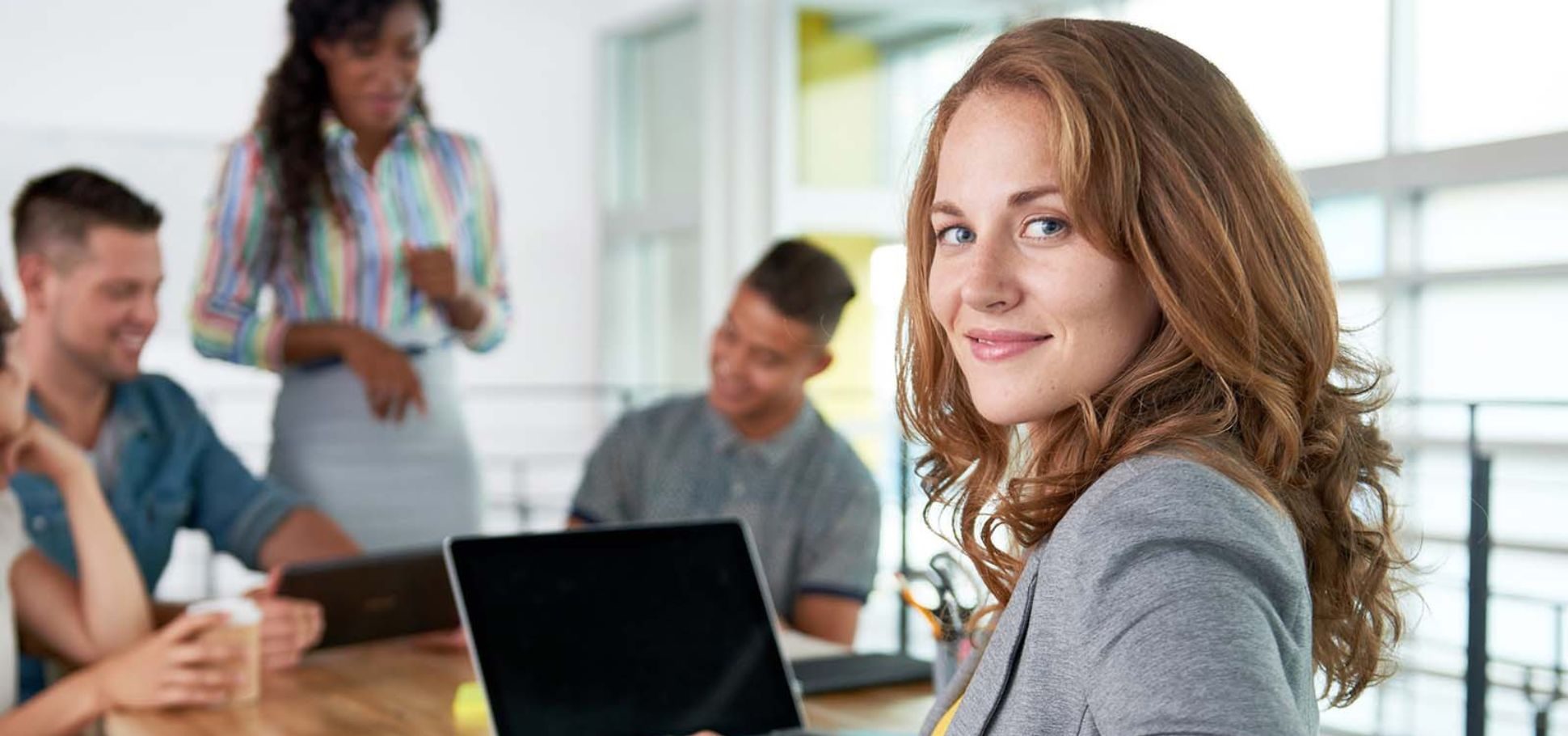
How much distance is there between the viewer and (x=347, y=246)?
3.07 meters

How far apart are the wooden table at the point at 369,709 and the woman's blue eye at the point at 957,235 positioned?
831 mm

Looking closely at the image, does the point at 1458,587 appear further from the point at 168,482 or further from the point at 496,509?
the point at 168,482

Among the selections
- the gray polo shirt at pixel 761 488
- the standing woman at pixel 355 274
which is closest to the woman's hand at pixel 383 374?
the standing woman at pixel 355 274

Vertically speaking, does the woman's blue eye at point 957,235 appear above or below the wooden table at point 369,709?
above

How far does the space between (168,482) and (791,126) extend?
107 inches

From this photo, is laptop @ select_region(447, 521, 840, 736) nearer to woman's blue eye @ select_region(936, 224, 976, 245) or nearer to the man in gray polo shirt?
woman's blue eye @ select_region(936, 224, 976, 245)

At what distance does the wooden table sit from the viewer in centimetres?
166

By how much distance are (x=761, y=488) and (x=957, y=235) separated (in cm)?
178

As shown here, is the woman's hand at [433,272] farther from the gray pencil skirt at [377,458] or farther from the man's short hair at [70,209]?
the man's short hair at [70,209]

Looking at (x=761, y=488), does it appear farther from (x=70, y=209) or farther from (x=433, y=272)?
(x=70, y=209)

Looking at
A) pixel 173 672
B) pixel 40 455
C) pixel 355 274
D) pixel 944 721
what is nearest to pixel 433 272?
pixel 355 274

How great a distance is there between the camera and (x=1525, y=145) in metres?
3.25

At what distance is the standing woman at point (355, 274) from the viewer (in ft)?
9.75

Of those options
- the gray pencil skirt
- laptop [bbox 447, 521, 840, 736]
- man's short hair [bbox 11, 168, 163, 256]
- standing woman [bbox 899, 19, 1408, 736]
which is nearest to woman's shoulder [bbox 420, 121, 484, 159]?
the gray pencil skirt
